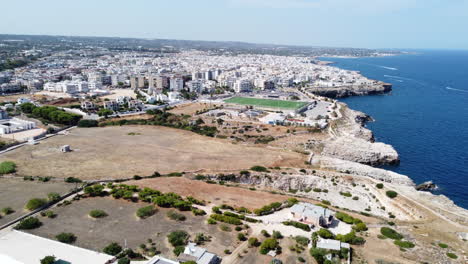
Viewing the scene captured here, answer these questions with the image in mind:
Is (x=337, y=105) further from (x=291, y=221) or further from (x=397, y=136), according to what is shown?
(x=291, y=221)

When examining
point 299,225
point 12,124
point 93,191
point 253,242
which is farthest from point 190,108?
point 253,242

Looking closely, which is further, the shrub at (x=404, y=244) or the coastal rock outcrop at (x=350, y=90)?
the coastal rock outcrop at (x=350, y=90)

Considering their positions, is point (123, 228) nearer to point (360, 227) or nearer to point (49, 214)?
point (49, 214)

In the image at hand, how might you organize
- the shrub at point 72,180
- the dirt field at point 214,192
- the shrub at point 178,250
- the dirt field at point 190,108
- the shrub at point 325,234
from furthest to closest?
the dirt field at point 190,108
the shrub at point 72,180
the dirt field at point 214,192
the shrub at point 325,234
the shrub at point 178,250

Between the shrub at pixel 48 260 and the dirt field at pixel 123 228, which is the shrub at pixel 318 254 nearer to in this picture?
the dirt field at pixel 123 228

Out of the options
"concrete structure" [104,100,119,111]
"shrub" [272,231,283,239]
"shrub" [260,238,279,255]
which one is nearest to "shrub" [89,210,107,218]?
"shrub" [260,238,279,255]

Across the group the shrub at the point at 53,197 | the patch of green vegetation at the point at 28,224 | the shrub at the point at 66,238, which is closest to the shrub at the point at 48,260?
the shrub at the point at 66,238
